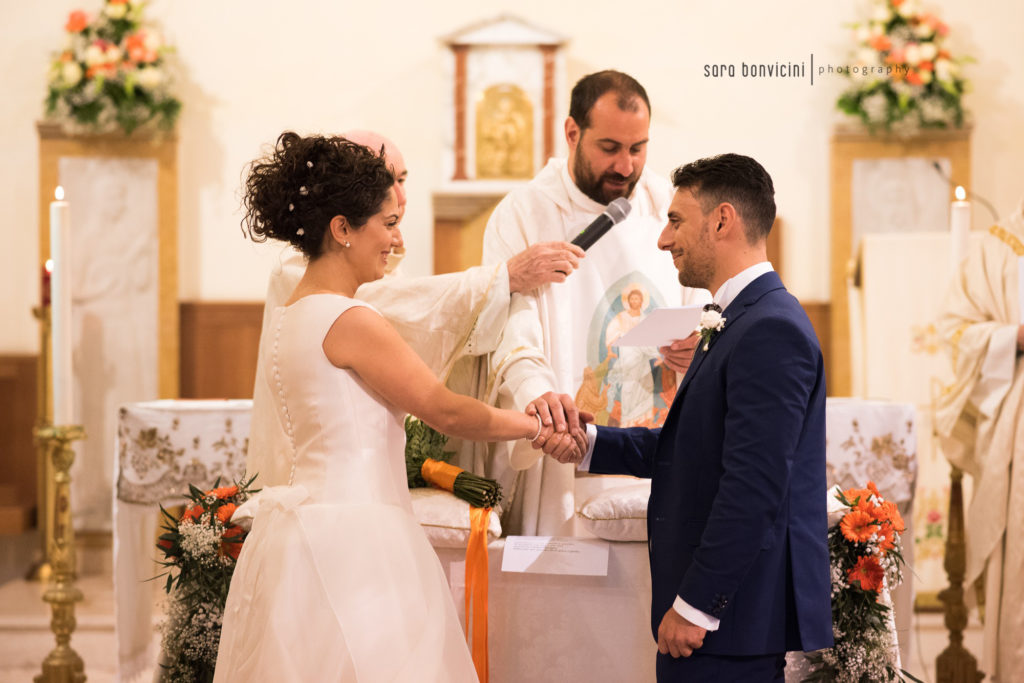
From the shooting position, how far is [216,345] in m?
7.10

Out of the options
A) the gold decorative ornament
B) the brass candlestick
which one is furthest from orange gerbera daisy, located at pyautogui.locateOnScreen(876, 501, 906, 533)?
the brass candlestick

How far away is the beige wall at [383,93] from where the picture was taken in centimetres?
707

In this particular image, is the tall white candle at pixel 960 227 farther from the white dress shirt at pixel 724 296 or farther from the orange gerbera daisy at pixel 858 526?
the white dress shirt at pixel 724 296

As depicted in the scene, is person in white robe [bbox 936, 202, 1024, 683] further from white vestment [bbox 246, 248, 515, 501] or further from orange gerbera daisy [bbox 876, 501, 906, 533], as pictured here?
white vestment [bbox 246, 248, 515, 501]

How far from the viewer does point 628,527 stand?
3105mm

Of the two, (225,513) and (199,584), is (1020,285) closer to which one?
(225,513)

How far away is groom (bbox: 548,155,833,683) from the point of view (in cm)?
209

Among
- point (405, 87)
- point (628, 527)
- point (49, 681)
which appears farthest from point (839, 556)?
point (405, 87)

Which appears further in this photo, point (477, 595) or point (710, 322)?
point (477, 595)

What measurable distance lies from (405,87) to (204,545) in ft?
15.5

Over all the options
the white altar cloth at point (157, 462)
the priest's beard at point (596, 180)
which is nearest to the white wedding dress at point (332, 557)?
the priest's beard at point (596, 180)

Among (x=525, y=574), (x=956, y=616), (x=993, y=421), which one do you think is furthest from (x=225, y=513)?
(x=993, y=421)

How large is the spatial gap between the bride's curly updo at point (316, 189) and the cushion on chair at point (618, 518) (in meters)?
1.23

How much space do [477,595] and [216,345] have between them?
453 centimetres
